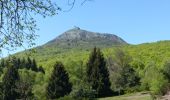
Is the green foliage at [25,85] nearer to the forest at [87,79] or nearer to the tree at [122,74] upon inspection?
the forest at [87,79]

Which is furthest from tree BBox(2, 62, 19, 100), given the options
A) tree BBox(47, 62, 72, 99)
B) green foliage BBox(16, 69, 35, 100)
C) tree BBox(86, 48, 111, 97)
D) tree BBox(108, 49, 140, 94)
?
tree BBox(108, 49, 140, 94)

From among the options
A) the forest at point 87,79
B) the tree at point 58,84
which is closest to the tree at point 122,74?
the forest at point 87,79

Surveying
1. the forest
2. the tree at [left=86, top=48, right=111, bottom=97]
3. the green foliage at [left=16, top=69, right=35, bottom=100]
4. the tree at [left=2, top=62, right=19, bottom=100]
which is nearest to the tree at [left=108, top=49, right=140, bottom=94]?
the forest

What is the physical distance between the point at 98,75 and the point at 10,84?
20020 mm

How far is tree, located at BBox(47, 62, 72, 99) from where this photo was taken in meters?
88.2

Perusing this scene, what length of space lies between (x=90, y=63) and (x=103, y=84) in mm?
8493

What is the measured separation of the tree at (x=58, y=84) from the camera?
8819cm

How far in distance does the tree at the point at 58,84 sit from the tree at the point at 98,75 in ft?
19.1

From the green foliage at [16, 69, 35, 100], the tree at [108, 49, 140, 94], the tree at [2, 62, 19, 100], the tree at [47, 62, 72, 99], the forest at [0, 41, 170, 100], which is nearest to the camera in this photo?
the tree at [47, 62, 72, 99]

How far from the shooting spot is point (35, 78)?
105812mm

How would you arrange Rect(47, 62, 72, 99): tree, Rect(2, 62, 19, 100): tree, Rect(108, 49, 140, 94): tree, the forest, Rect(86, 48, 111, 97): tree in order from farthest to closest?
1. Rect(108, 49, 140, 94): tree
2. Rect(2, 62, 19, 100): tree
3. Rect(86, 48, 111, 97): tree
4. the forest
5. Rect(47, 62, 72, 99): tree

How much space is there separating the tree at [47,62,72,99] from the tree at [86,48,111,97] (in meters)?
Answer: 5.81

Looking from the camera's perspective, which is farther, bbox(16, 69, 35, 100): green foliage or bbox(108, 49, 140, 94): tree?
bbox(108, 49, 140, 94): tree

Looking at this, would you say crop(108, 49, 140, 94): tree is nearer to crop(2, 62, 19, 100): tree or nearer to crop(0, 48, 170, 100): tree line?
crop(0, 48, 170, 100): tree line
